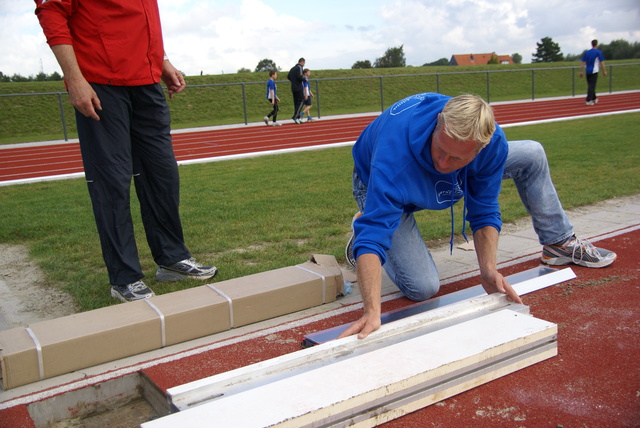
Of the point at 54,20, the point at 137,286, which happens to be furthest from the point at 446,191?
the point at 54,20

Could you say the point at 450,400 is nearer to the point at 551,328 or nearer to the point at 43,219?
the point at 551,328

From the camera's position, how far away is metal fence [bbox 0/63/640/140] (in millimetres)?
26828

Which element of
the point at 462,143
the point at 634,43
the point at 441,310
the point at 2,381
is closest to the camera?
the point at 462,143

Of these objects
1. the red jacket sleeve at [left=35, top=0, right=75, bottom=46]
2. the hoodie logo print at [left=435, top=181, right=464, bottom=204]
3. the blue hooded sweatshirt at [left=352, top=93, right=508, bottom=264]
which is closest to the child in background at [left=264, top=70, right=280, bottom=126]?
the red jacket sleeve at [left=35, top=0, right=75, bottom=46]

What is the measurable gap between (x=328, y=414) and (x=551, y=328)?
49.5 inches

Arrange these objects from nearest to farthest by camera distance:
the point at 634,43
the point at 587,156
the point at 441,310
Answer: the point at 441,310 < the point at 587,156 < the point at 634,43

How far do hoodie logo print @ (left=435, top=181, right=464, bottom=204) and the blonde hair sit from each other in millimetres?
578

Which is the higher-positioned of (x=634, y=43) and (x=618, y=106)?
(x=634, y=43)

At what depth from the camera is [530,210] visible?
163 inches

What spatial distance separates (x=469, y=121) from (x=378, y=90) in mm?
30270

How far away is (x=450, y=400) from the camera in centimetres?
249

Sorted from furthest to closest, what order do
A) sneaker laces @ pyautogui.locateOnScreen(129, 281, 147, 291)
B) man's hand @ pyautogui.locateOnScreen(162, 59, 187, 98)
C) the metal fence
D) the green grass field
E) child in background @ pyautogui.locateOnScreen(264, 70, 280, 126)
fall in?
1. the metal fence
2. child in background @ pyautogui.locateOnScreen(264, 70, 280, 126)
3. the green grass field
4. man's hand @ pyautogui.locateOnScreen(162, 59, 187, 98)
5. sneaker laces @ pyautogui.locateOnScreen(129, 281, 147, 291)

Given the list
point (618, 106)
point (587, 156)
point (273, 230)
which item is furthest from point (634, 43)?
point (273, 230)

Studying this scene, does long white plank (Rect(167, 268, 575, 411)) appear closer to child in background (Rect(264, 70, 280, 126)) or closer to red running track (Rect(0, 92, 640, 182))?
red running track (Rect(0, 92, 640, 182))
